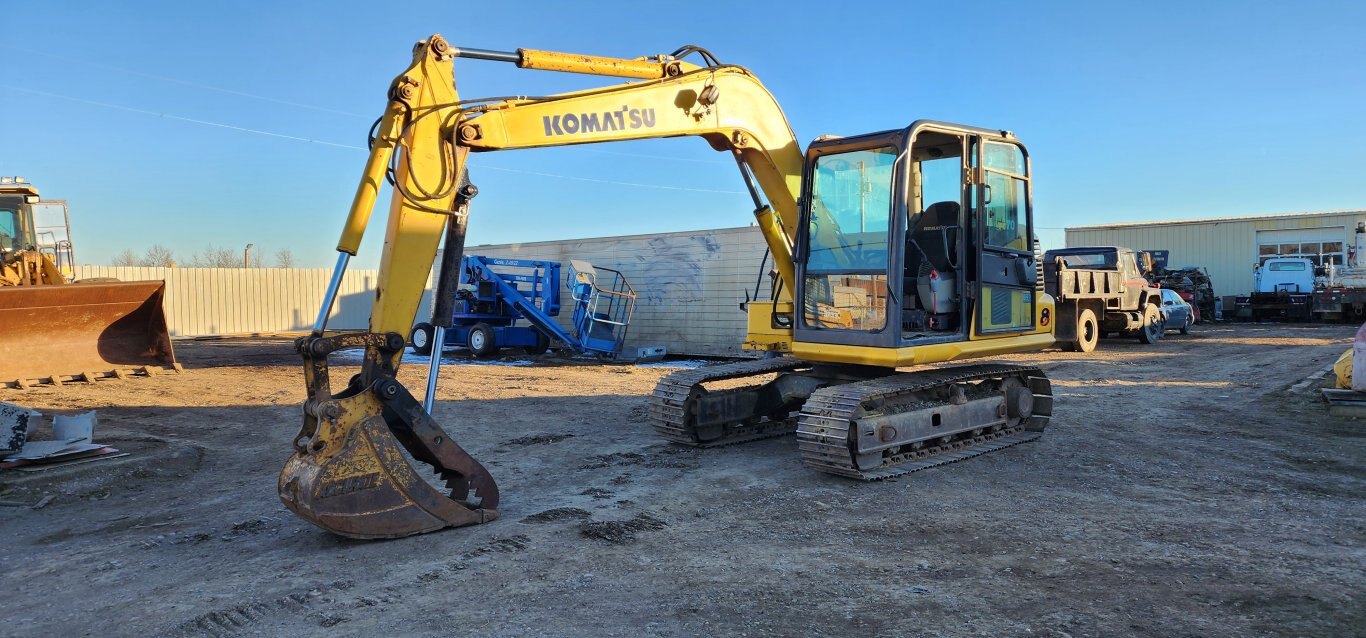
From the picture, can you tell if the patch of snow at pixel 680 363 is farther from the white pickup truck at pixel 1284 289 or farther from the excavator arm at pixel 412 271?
the white pickup truck at pixel 1284 289

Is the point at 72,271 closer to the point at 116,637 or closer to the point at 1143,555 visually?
the point at 116,637

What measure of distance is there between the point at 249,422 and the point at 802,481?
21.2ft

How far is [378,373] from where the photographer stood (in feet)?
15.8

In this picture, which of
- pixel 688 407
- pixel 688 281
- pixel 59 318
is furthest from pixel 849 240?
pixel 59 318

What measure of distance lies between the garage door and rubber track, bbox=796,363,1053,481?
3171 cm

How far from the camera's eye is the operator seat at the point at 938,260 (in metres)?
6.88

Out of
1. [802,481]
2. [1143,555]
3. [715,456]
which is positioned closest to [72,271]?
[715,456]

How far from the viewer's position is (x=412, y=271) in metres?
5.06

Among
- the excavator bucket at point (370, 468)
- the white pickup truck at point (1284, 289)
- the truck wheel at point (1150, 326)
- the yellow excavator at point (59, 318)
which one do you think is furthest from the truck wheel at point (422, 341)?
the white pickup truck at point (1284, 289)

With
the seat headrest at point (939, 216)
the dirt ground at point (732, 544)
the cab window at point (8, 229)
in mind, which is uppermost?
the cab window at point (8, 229)

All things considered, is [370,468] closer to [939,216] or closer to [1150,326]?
[939,216]

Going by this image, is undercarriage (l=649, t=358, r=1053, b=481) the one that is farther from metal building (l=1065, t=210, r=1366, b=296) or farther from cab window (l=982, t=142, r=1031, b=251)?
metal building (l=1065, t=210, r=1366, b=296)

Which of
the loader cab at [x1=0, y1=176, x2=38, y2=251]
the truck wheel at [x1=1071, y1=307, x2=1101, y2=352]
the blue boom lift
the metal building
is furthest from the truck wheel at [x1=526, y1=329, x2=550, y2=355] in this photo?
the metal building

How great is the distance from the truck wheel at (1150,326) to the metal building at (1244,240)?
15.4m
